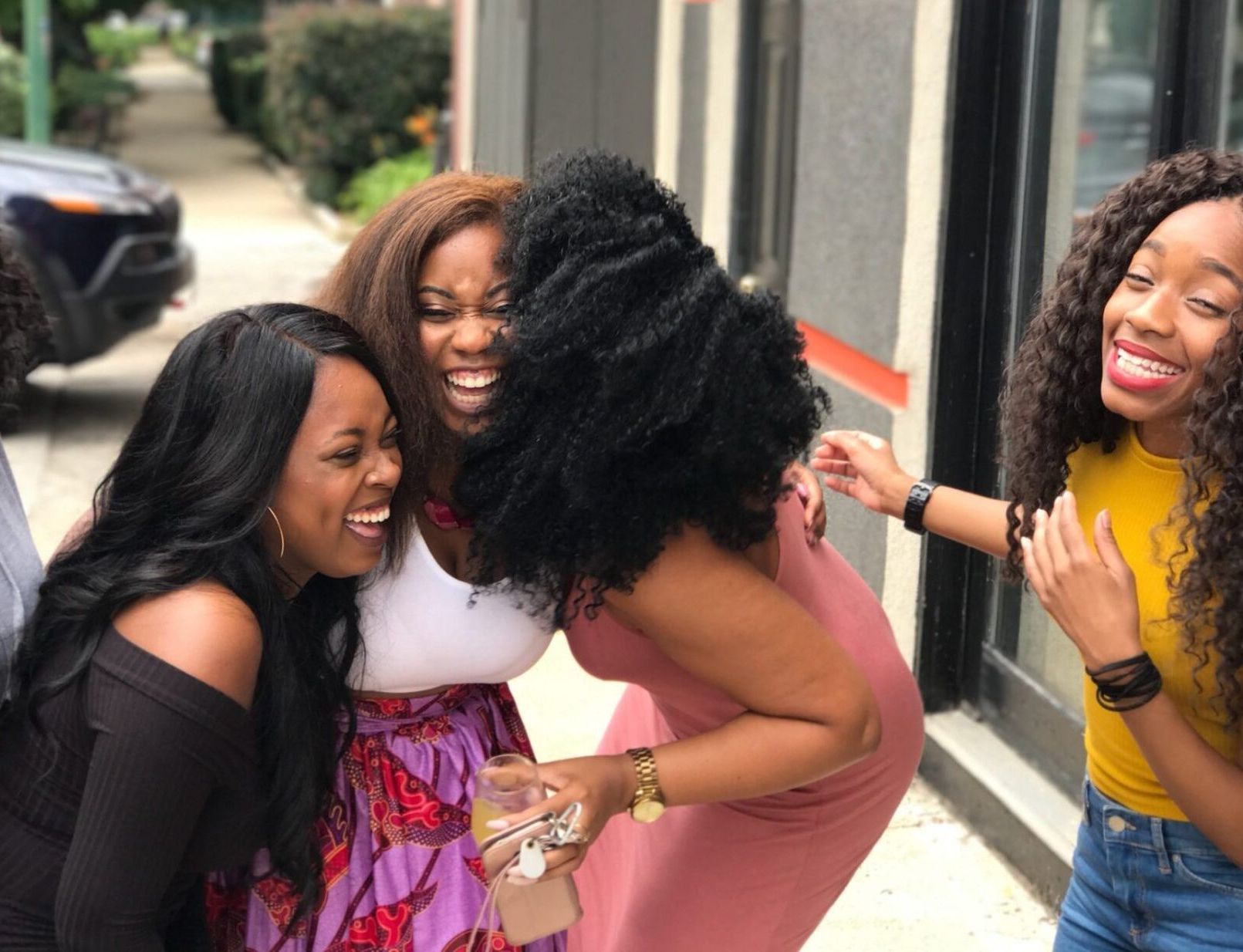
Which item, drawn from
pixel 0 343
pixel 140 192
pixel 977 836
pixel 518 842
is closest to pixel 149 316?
pixel 140 192

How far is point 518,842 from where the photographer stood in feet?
6.62

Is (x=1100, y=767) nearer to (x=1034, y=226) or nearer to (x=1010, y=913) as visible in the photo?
(x=1010, y=913)

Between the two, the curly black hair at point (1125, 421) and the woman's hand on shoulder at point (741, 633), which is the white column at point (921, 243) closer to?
the curly black hair at point (1125, 421)

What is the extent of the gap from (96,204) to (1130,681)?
7258mm

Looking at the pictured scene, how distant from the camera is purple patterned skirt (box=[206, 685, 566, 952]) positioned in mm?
2330

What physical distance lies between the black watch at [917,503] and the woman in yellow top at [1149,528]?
0.21 metres

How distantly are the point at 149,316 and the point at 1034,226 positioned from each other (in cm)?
577

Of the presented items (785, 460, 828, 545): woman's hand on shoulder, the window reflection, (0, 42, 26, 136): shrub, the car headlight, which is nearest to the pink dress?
(785, 460, 828, 545): woman's hand on shoulder

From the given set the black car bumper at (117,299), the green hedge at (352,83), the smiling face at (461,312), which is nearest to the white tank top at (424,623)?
the smiling face at (461,312)

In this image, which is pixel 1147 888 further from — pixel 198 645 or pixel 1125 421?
pixel 198 645

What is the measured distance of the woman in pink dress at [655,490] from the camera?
6.72 ft

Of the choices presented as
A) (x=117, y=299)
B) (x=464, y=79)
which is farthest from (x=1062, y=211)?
(x=464, y=79)

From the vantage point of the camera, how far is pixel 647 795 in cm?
219

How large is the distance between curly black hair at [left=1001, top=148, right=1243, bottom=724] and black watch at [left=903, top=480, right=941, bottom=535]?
15 cm
